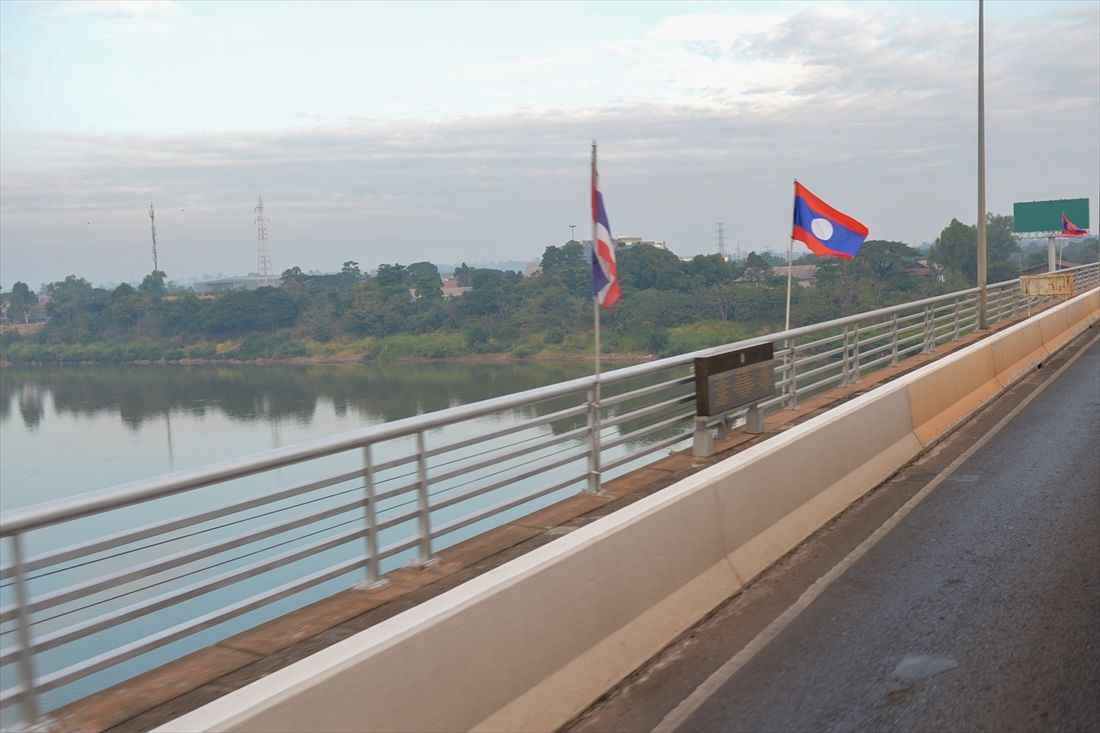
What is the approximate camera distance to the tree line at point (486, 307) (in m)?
63.6

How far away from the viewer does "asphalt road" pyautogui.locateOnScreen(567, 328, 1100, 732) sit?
4.54m

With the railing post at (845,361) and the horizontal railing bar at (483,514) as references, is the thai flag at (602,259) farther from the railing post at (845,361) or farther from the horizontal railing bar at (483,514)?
the railing post at (845,361)

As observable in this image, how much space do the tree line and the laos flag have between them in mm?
27966

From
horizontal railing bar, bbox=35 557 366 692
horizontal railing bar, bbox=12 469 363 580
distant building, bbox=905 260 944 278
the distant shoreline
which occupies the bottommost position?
the distant shoreline

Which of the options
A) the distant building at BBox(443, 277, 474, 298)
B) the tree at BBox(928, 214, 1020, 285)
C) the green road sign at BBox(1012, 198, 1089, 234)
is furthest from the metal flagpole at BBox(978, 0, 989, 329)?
the distant building at BBox(443, 277, 474, 298)

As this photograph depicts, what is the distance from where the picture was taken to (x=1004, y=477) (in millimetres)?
9742

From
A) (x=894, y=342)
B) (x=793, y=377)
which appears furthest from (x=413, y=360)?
(x=793, y=377)

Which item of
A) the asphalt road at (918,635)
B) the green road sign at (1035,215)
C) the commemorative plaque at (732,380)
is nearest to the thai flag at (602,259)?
the commemorative plaque at (732,380)

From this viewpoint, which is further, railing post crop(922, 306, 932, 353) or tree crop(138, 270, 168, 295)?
tree crop(138, 270, 168, 295)

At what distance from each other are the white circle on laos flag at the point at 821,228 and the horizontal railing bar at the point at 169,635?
1284cm

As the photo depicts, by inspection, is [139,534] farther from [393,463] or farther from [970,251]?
[970,251]

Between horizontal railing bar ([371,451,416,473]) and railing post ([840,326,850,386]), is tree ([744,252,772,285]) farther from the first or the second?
horizontal railing bar ([371,451,416,473])

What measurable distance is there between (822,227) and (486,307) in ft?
266

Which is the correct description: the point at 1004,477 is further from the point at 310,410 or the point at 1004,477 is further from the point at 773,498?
the point at 310,410
